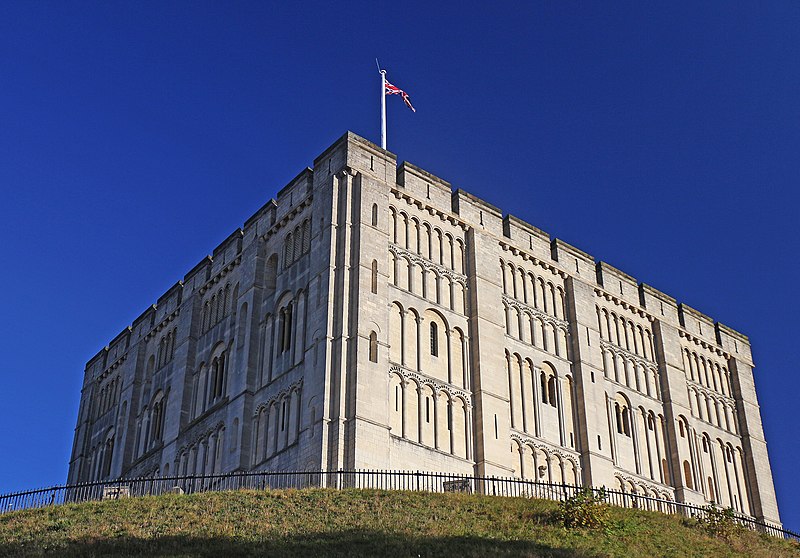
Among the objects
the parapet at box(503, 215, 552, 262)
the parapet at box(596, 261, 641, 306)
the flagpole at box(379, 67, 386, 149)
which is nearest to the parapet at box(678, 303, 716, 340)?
the parapet at box(596, 261, 641, 306)

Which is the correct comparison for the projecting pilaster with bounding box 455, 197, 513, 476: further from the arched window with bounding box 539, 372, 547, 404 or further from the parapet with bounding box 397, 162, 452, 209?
the arched window with bounding box 539, 372, 547, 404

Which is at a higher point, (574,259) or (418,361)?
(574,259)

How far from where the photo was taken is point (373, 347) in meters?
50.7

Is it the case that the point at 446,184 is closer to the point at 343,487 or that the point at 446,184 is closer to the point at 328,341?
the point at 328,341

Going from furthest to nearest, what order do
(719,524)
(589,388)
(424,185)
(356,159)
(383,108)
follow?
(383,108) < (589,388) < (424,185) < (356,159) < (719,524)

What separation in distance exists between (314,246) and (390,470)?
11.4 meters

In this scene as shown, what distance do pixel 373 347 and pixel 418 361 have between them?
2950mm

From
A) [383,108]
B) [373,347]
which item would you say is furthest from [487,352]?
[383,108]

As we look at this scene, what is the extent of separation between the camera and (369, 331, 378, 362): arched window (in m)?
50.4

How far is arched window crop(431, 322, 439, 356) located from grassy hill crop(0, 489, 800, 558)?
12584 millimetres

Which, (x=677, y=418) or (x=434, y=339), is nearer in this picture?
(x=434, y=339)

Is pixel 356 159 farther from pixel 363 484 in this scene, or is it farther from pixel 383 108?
pixel 363 484

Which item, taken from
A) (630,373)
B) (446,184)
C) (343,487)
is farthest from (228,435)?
(630,373)

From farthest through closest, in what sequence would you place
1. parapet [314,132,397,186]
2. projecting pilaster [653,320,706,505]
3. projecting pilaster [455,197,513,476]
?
projecting pilaster [653,320,706,505] → parapet [314,132,397,186] → projecting pilaster [455,197,513,476]
